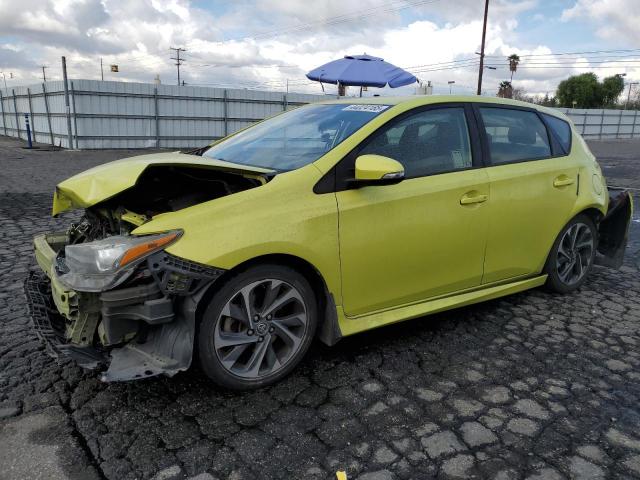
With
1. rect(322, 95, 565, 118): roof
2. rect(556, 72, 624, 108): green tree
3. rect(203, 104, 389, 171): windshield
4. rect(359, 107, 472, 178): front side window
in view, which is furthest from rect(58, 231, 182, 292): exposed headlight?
rect(556, 72, 624, 108): green tree

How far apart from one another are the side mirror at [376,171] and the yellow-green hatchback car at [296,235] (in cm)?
1

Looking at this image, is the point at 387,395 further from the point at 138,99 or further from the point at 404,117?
the point at 138,99

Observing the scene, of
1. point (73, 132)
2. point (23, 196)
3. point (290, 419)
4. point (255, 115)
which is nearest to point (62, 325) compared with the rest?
point (290, 419)

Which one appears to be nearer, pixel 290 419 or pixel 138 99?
pixel 290 419

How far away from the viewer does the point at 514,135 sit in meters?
3.90

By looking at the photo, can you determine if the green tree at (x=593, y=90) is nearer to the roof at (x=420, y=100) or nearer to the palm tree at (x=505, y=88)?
the palm tree at (x=505, y=88)

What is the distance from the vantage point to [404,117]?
3.29 meters

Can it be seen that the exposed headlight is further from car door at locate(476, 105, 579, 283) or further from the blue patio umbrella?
the blue patio umbrella

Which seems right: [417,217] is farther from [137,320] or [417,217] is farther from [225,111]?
[225,111]

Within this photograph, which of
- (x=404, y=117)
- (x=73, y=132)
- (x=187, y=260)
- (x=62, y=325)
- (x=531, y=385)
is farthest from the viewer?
(x=73, y=132)

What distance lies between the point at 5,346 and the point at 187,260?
5.56 ft

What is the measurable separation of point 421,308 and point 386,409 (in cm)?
81

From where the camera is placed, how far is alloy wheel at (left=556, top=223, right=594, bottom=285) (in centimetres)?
427

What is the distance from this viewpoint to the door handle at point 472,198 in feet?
11.1
